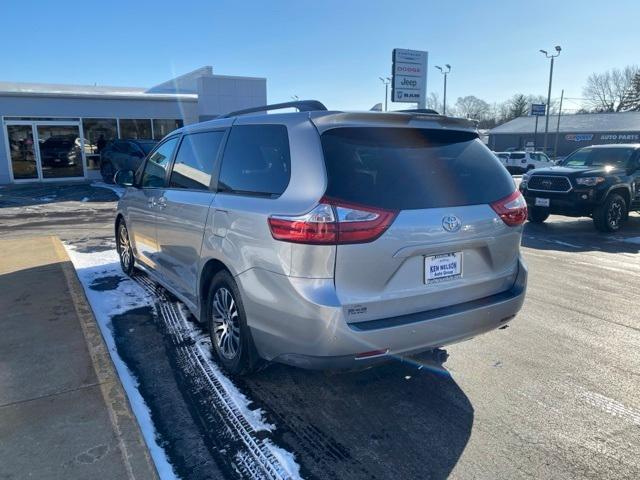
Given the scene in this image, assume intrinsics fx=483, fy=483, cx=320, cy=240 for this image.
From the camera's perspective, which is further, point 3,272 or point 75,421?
point 3,272

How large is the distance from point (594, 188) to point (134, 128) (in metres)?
18.6

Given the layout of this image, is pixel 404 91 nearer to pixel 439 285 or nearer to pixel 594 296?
pixel 594 296

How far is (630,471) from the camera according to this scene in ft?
8.65

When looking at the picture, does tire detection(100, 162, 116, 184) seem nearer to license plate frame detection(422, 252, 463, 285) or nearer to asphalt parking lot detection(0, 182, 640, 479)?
asphalt parking lot detection(0, 182, 640, 479)

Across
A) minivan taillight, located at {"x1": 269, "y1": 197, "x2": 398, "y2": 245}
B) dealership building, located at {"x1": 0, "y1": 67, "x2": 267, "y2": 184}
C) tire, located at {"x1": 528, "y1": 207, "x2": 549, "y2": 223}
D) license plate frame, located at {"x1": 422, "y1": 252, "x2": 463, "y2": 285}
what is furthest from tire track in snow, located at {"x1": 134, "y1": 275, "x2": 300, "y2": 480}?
dealership building, located at {"x1": 0, "y1": 67, "x2": 267, "y2": 184}

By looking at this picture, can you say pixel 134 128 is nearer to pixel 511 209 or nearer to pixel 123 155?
pixel 123 155

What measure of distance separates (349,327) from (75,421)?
1.77 metres

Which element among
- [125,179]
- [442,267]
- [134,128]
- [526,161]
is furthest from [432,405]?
[526,161]

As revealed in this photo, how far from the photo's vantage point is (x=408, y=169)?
3.04 m

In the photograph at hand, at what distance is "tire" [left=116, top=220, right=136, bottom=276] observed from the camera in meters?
6.05

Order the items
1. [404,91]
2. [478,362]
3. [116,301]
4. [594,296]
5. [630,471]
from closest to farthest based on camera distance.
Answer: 1. [630,471]
2. [478,362]
3. [116,301]
4. [594,296]
5. [404,91]

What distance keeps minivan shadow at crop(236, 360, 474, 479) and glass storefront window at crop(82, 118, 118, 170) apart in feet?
65.7

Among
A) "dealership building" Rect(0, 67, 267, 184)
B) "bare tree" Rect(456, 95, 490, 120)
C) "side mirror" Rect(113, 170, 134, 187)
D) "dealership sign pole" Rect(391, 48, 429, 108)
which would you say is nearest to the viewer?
"side mirror" Rect(113, 170, 134, 187)

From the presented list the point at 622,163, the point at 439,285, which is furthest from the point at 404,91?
the point at 439,285
